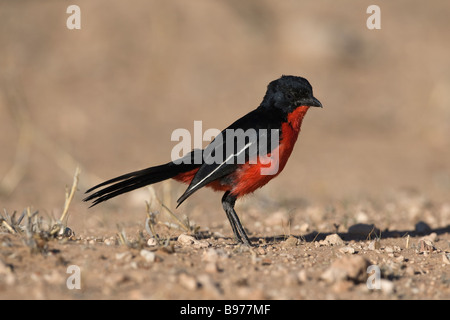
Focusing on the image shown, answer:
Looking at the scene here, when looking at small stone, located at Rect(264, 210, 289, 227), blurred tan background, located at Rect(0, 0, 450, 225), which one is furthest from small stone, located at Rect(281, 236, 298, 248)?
blurred tan background, located at Rect(0, 0, 450, 225)

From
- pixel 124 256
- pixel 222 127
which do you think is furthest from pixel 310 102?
pixel 222 127

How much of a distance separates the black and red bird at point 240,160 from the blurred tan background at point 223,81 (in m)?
4.61

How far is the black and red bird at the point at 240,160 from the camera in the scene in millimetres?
5629

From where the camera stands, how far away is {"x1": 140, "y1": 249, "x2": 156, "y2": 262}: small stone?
4273 millimetres

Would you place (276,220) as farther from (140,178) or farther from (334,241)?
(140,178)

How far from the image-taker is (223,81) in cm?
1480

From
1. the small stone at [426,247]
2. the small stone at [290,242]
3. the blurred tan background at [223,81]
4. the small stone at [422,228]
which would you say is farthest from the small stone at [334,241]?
the blurred tan background at [223,81]

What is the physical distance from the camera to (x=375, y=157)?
12.4 meters

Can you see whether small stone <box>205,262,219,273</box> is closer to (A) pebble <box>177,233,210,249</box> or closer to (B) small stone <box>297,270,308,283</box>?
(B) small stone <box>297,270,308,283</box>

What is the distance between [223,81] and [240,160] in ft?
30.7

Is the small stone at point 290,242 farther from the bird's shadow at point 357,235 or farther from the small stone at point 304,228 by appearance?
the small stone at point 304,228

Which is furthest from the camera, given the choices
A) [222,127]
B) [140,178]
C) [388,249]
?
[222,127]

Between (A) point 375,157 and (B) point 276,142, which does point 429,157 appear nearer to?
(A) point 375,157

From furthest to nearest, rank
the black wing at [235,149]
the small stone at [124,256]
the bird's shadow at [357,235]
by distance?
the bird's shadow at [357,235], the black wing at [235,149], the small stone at [124,256]
